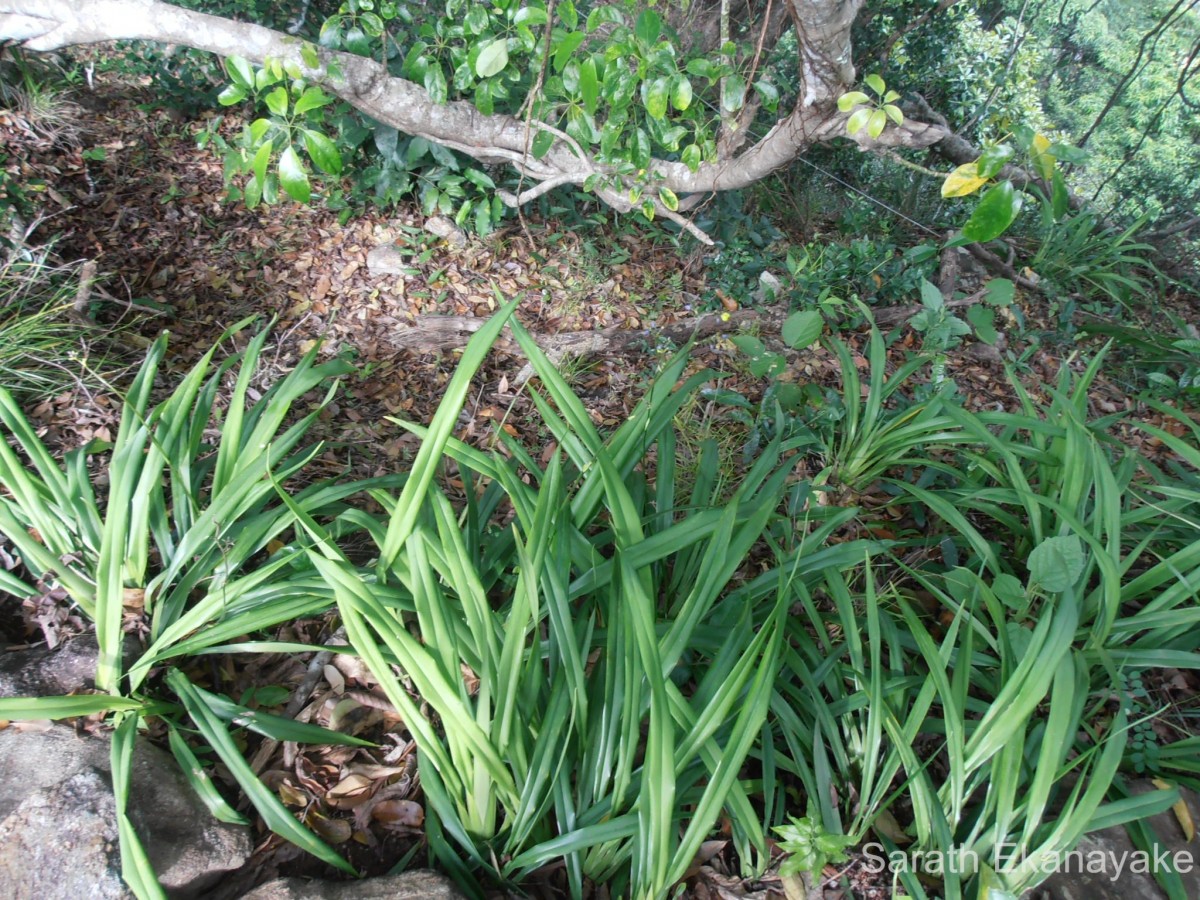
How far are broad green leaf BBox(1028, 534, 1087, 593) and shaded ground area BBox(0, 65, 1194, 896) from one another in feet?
1.93

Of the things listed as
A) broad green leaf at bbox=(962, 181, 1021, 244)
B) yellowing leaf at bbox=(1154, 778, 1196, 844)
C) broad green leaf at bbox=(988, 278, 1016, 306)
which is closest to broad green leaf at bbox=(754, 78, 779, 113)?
broad green leaf at bbox=(962, 181, 1021, 244)

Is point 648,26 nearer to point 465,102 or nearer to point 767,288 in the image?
point 465,102

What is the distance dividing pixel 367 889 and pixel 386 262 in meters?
2.39

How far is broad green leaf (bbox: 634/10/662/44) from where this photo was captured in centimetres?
154

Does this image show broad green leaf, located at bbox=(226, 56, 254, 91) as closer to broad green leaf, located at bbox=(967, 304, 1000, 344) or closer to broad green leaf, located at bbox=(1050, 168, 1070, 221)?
broad green leaf, located at bbox=(1050, 168, 1070, 221)

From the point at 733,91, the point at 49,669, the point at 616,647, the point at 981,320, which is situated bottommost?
the point at 49,669

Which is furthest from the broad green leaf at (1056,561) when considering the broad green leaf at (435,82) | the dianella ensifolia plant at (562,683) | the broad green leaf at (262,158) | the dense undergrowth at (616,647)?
the broad green leaf at (435,82)

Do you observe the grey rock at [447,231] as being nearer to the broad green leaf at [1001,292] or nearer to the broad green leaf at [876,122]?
the broad green leaf at [876,122]

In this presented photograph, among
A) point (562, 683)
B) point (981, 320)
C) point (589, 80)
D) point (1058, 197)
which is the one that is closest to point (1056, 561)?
point (1058, 197)

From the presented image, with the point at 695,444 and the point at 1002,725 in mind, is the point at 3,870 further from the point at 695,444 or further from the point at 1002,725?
the point at 695,444

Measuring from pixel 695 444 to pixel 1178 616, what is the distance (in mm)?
1263

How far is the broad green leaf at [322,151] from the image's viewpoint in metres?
1.55

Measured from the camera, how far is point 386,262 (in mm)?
2775

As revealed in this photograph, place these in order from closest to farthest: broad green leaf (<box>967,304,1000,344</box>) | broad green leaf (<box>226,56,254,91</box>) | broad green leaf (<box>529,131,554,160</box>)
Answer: broad green leaf (<box>226,56,254,91</box>) < broad green leaf (<box>529,131,554,160</box>) < broad green leaf (<box>967,304,1000,344</box>)
